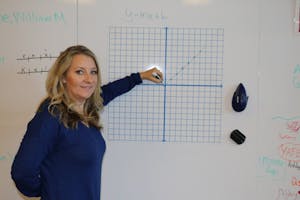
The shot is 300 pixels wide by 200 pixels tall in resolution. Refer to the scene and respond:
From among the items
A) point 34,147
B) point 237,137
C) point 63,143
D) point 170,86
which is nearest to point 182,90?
point 170,86

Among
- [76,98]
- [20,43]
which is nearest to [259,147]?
[76,98]

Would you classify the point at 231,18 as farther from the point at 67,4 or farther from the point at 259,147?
the point at 67,4

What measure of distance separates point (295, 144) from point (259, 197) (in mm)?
300

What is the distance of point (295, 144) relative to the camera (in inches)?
57.6

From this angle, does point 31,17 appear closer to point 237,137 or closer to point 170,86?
point 170,86

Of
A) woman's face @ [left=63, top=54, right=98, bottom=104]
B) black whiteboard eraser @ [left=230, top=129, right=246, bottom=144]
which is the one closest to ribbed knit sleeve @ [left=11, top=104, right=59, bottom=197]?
woman's face @ [left=63, top=54, right=98, bottom=104]

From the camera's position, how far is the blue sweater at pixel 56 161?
1.10 metres

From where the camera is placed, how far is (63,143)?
117 cm

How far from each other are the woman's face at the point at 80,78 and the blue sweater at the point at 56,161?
0.11 metres

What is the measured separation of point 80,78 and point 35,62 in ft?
1.40

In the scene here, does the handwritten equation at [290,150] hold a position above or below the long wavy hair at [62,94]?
below

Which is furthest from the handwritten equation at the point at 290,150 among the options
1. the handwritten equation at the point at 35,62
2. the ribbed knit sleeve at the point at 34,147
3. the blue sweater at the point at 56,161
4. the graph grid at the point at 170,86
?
the handwritten equation at the point at 35,62

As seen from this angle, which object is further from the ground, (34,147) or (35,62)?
(35,62)

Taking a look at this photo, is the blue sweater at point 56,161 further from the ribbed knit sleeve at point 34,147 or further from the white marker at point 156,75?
the white marker at point 156,75
